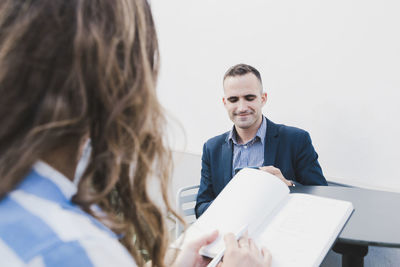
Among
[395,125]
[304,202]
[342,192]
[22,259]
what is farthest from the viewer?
[395,125]

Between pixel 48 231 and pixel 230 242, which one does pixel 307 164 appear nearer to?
pixel 230 242

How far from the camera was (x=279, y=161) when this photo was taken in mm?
1407

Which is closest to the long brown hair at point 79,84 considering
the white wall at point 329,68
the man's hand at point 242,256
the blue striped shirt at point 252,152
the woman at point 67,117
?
the woman at point 67,117

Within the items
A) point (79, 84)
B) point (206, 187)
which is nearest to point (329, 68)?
point (206, 187)

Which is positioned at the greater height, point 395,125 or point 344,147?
point 395,125

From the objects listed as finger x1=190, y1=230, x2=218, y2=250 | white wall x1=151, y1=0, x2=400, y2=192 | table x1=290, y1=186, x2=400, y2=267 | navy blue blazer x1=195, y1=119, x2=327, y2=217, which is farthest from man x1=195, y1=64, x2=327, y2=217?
finger x1=190, y1=230, x2=218, y2=250

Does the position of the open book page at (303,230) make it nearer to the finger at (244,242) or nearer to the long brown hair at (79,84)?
the finger at (244,242)

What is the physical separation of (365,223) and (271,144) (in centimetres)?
68

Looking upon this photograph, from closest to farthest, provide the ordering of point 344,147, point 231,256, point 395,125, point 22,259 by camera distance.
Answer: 1. point 22,259
2. point 231,256
3. point 395,125
4. point 344,147

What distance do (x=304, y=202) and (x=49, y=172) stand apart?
62 cm

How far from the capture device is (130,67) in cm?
36

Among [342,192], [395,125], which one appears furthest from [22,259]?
[395,125]

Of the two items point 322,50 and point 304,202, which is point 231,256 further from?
point 322,50

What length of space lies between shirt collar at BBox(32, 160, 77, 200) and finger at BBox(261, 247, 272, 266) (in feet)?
1.12
